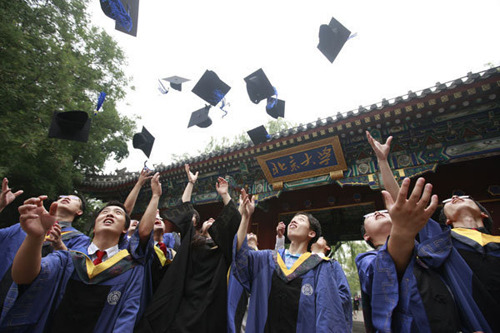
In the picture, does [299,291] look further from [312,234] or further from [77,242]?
[77,242]

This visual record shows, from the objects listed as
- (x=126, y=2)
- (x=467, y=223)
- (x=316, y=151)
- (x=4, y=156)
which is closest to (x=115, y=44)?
(x=4, y=156)

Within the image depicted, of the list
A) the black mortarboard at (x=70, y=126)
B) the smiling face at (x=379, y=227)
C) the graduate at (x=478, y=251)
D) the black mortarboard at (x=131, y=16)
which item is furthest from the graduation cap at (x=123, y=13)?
the graduate at (x=478, y=251)

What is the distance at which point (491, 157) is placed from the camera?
4852 millimetres

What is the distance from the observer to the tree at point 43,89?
209 inches

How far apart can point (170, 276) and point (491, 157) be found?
Result: 20.3 feet

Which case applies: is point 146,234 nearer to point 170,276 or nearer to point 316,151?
point 170,276

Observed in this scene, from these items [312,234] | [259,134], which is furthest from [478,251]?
[259,134]

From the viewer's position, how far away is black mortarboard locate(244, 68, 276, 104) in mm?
5027

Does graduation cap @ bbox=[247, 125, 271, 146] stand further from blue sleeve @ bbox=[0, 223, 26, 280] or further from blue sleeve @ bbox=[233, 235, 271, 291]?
blue sleeve @ bbox=[0, 223, 26, 280]

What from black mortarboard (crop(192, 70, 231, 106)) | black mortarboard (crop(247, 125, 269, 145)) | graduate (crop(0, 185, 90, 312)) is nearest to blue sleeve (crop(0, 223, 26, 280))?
graduate (crop(0, 185, 90, 312))

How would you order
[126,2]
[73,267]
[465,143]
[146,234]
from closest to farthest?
[73,267], [146,234], [126,2], [465,143]

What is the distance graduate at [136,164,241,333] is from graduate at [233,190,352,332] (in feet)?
0.46

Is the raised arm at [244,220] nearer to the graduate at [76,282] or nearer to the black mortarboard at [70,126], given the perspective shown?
the graduate at [76,282]

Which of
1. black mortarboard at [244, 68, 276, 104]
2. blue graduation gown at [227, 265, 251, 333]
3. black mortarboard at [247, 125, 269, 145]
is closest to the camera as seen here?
blue graduation gown at [227, 265, 251, 333]
